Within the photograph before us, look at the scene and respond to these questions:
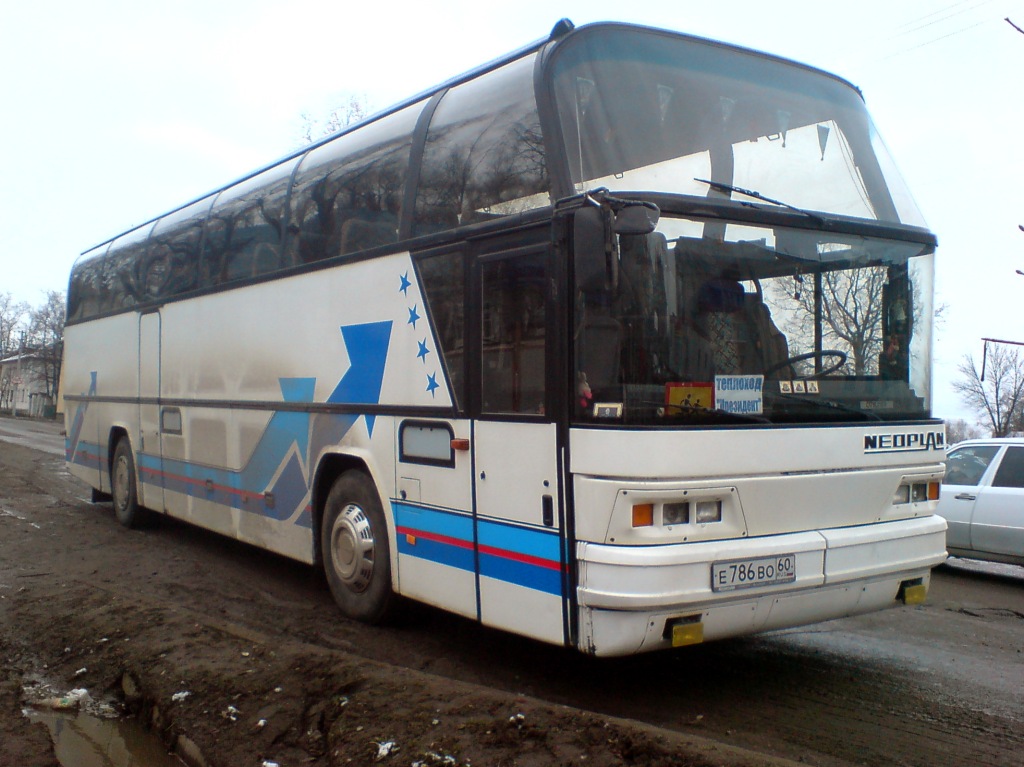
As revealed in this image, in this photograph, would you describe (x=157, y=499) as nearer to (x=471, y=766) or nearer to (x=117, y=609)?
(x=117, y=609)

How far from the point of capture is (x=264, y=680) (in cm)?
530

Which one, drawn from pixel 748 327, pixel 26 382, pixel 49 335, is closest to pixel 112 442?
pixel 748 327

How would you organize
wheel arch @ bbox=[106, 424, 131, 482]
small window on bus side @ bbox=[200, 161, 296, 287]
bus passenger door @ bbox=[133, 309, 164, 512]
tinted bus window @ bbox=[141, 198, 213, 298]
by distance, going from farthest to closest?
1. wheel arch @ bbox=[106, 424, 131, 482]
2. bus passenger door @ bbox=[133, 309, 164, 512]
3. tinted bus window @ bbox=[141, 198, 213, 298]
4. small window on bus side @ bbox=[200, 161, 296, 287]

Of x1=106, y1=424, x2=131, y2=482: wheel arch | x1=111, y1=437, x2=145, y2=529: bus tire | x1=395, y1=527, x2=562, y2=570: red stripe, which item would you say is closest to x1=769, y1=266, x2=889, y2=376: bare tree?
x1=395, y1=527, x2=562, y2=570: red stripe

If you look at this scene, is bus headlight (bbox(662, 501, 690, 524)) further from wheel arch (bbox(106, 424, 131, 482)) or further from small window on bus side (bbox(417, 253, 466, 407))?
wheel arch (bbox(106, 424, 131, 482))

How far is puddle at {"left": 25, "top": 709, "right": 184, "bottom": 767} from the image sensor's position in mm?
4883

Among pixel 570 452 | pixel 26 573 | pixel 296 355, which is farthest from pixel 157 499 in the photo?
pixel 570 452

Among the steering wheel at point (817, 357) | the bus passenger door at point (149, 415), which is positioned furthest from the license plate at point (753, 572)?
the bus passenger door at point (149, 415)

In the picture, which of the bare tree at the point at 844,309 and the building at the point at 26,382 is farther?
the building at the point at 26,382

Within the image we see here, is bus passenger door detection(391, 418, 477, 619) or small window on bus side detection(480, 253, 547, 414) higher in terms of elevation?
small window on bus side detection(480, 253, 547, 414)

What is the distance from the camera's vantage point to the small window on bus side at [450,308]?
600cm

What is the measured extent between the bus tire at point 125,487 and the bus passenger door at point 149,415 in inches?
10.9

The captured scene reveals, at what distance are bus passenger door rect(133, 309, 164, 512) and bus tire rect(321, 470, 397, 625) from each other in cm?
446

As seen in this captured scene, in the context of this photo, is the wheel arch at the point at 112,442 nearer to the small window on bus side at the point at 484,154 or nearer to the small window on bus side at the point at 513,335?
the small window on bus side at the point at 484,154
